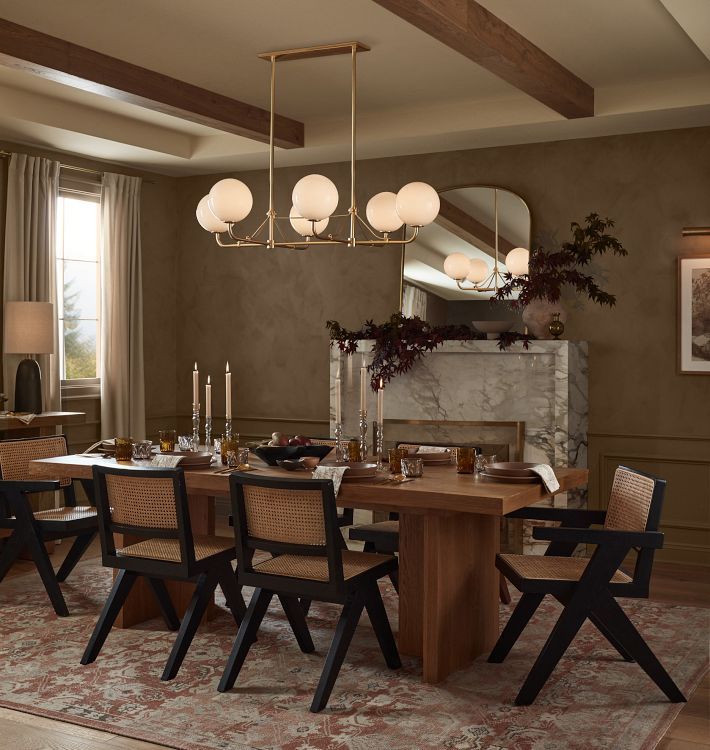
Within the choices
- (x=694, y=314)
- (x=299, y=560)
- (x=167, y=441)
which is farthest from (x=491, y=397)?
(x=299, y=560)

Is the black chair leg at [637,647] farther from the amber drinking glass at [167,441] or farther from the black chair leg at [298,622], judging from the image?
the amber drinking glass at [167,441]

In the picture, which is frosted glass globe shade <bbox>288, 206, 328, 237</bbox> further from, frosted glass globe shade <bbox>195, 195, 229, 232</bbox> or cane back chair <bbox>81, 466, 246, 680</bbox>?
cane back chair <bbox>81, 466, 246, 680</bbox>

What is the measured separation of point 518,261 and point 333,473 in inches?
115

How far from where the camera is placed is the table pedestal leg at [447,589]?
360cm

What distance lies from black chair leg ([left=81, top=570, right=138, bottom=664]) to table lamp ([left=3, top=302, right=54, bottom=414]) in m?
2.32

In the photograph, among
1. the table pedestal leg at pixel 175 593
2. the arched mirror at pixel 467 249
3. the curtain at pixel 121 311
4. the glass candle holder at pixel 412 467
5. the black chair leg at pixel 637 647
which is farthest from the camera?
the curtain at pixel 121 311

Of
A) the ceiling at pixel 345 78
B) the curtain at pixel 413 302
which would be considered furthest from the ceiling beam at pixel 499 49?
the curtain at pixel 413 302

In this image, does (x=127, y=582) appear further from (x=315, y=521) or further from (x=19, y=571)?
(x=19, y=571)

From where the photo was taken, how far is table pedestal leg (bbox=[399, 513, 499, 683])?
142 inches

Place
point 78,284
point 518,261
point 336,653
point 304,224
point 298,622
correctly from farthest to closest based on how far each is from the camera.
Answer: point 78,284, point 518,261, point 304,224, point 298,622, point 336,653

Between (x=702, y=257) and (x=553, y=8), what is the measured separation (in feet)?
6.99

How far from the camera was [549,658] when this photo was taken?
3422 mm

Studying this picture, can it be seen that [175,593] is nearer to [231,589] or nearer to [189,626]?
[231,589]

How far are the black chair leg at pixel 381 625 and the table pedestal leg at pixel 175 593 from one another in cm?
105
